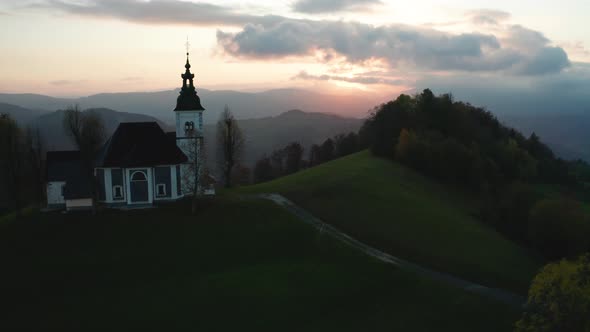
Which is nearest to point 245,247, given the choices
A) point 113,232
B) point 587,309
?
point 113,232

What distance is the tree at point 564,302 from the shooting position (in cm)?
2022

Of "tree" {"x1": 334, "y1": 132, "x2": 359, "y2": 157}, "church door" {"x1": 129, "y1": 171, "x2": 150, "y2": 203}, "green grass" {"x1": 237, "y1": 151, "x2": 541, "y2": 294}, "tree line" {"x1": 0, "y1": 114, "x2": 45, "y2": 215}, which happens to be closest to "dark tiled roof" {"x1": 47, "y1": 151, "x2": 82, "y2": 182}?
"tree line" {"x1": 0, "y1": 114, "x2": 45, "y2": 215}

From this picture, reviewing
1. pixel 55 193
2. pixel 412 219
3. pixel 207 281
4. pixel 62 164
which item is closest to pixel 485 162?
pixel 412 219

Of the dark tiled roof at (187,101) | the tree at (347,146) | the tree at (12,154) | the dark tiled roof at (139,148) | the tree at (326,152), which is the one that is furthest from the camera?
the tree at (326,152)

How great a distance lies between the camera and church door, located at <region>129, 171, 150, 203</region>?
47406 millimetres

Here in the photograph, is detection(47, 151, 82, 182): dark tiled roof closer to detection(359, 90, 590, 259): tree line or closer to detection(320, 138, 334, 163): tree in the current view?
detection(359, 90, 590, 259): tree line

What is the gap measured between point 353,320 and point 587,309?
1298cm

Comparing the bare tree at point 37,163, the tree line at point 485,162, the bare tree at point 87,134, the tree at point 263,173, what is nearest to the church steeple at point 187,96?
the bare tree at point 87,134

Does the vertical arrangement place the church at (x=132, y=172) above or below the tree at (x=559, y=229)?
above

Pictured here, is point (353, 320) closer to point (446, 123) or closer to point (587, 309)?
point (587, 309)

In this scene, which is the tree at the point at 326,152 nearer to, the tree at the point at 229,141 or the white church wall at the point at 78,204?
the tree at the point at 229,141

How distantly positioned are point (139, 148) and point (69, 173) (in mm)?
7008

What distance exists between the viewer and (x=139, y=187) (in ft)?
156

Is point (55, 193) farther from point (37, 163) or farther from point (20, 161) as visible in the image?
point (37, 163)
